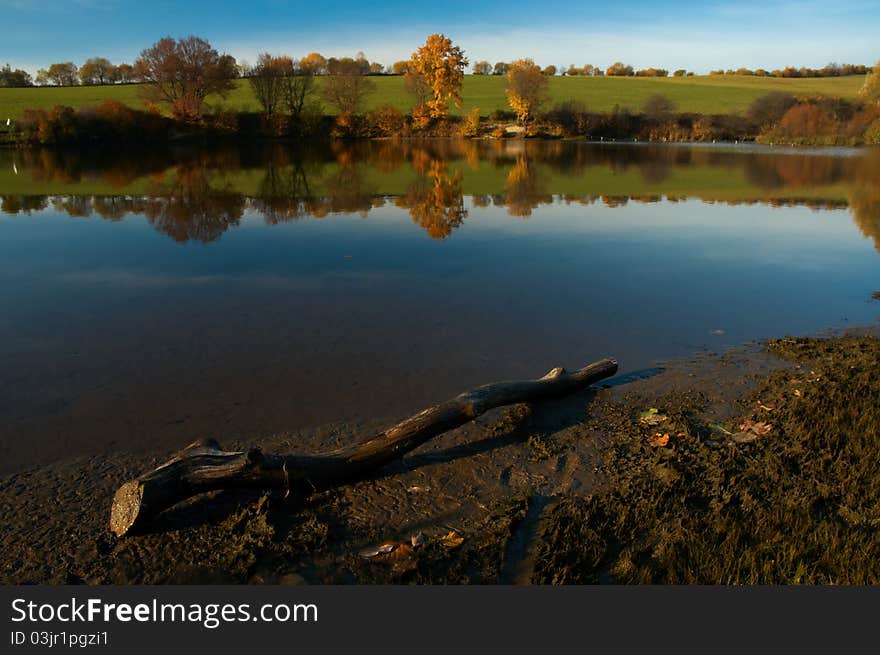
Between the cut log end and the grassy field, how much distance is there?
6945 cm

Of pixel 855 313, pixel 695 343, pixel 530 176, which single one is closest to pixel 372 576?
pixel 695 343

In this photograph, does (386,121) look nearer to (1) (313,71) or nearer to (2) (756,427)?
(1) (313,71)

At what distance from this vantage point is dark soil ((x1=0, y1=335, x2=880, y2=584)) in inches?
169

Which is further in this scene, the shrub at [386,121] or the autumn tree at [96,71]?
the autumn tree at [96,71]

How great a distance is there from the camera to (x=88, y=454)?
19.3 feet

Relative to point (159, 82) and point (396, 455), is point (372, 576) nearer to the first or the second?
point (396, 455)

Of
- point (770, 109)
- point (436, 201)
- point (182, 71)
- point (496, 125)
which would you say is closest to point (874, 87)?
point (770, 109)

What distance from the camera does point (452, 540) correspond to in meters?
4.61

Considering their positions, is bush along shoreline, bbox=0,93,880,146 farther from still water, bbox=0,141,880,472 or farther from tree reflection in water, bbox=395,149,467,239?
tree reflection in water, bbox=395,149,467,239

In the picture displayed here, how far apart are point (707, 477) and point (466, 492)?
214 centimetres

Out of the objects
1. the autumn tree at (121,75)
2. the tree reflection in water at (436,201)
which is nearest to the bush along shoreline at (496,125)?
the tree reflection in water at (436,201)

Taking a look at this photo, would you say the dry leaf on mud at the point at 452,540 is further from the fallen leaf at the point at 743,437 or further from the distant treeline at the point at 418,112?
the distant treeline at the point at 418,112

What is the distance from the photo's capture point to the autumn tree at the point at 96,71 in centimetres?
9662

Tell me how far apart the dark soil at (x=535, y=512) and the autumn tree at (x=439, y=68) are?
244 feet
